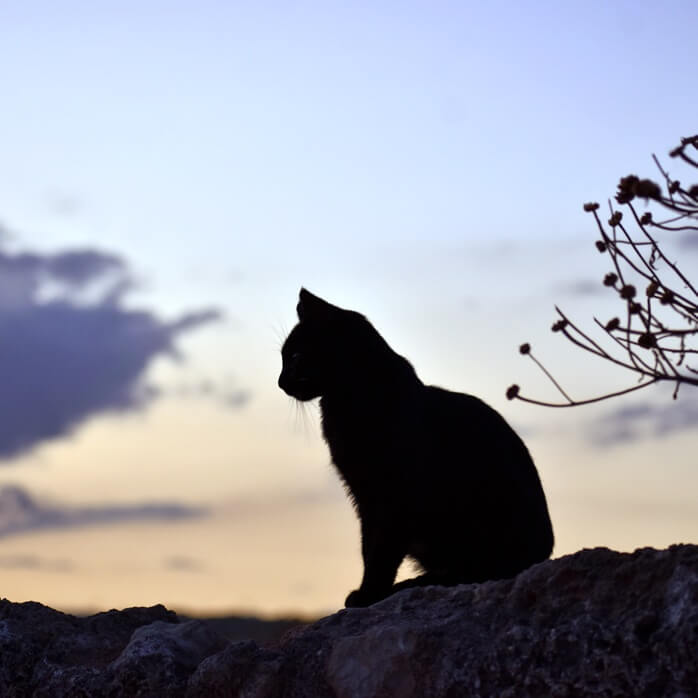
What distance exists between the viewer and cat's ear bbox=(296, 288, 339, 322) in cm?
679

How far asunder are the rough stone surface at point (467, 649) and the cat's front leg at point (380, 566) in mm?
1213

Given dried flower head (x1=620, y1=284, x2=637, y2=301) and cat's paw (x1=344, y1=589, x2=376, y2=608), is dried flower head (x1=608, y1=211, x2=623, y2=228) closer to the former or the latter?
dried flower head (x1=620, y1=284, x2=637, y2=301)

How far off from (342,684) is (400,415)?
8.06 feet

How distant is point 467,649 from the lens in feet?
12.8

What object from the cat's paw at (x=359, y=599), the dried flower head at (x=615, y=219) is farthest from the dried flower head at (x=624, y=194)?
the cat's paw at (x=359, y=599)

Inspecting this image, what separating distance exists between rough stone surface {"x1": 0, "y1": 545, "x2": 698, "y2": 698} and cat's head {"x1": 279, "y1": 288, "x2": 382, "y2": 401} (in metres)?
2.02

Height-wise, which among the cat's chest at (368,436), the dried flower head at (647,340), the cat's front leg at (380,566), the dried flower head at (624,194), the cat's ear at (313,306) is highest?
the cat's ear at (313,306)

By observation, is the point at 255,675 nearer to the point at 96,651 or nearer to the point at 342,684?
the point at 342,684

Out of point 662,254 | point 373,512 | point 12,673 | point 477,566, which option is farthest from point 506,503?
point 12,673

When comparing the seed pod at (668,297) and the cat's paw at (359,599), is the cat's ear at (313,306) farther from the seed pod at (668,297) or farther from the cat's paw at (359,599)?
the seed pod at (668,297)

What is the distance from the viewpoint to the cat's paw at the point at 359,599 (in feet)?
19.9

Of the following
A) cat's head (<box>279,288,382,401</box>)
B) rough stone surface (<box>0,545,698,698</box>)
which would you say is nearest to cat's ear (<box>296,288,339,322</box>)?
cat's head (<box>279,288,382,401</box>)

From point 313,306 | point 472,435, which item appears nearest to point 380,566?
point 472,435

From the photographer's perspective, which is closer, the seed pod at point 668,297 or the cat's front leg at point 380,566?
the seed pod at point 668,297
